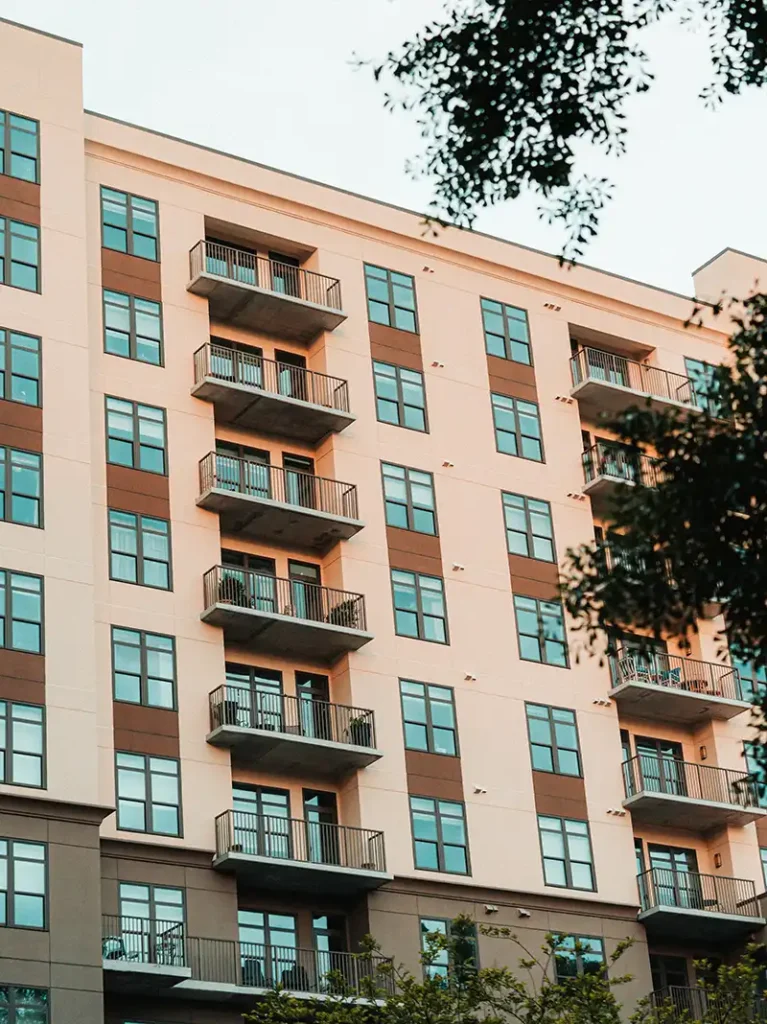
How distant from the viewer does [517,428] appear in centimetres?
5372

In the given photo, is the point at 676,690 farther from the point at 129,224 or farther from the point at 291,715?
the point at 129,224

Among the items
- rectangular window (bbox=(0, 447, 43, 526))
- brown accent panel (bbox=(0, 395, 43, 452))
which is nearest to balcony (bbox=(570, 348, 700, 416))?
brown accent panel (bbox=(0, 395, 43, 452))

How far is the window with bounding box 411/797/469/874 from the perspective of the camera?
45.9 m

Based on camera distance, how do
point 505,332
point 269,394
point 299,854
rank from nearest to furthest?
1. point 299,854
2. point 269,394
3. point 505,332

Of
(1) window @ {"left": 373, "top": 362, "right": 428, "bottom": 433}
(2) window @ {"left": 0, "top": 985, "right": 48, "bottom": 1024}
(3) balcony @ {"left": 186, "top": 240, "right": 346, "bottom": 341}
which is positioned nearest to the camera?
(2) window @ {"left": 0, "top": 985, "right": 48, "bottom": 1024}

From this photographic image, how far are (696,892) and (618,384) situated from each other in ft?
52.9

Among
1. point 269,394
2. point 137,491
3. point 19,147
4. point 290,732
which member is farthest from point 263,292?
point 290,732

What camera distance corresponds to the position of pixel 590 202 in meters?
21.2

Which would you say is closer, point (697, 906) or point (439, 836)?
point (439, 836)

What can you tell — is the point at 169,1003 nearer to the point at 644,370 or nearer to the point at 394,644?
the point at 394,644

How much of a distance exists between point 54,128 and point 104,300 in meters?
5.08

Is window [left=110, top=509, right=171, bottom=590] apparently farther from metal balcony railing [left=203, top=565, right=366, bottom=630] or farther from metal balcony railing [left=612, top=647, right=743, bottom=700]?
metal balcony railing [left=612, top=647, right=743, bottom=700]

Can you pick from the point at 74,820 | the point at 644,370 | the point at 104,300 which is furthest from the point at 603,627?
the point at 644,370

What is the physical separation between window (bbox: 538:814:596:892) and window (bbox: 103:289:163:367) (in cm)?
1633
